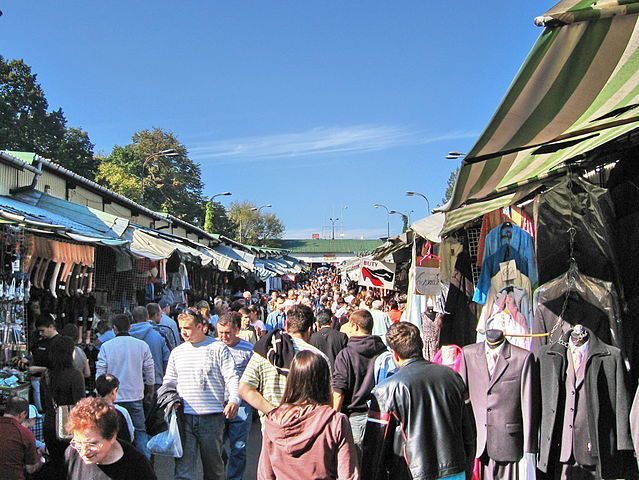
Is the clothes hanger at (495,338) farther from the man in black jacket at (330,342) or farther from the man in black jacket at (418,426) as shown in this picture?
the man in black jacket at (330,342)

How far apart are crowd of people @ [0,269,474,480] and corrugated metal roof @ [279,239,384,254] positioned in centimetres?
10010

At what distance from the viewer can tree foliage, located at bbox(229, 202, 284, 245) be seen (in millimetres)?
90625

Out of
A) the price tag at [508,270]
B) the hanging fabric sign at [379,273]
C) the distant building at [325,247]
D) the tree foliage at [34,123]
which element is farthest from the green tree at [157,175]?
the price tag at [508,270]

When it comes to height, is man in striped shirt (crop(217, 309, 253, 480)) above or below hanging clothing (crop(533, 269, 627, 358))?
below

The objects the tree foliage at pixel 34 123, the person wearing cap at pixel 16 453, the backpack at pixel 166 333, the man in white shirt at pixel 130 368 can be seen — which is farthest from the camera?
the tree foliage at pixel 34 123

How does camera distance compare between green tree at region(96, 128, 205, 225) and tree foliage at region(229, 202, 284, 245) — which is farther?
tree foliage at region(229, 202, 284, 245)

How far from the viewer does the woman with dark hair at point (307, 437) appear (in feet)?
12.0

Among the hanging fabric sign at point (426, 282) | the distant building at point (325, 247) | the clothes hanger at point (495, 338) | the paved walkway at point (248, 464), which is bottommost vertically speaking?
the paved walkway at point (248, 464)

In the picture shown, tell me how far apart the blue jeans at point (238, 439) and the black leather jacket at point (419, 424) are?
8.45 feet

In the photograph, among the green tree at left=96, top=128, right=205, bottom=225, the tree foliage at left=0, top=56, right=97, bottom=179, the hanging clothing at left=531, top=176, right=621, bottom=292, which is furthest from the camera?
the green tree at left=96, top=128, right=205, bottom=225

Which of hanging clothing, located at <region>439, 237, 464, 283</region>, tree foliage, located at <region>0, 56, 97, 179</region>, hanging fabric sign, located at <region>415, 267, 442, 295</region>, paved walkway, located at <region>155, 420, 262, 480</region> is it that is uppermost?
tree foliage, located at <region>0, 56, 97, 179</region>

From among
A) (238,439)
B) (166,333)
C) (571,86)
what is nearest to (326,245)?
(166,333)

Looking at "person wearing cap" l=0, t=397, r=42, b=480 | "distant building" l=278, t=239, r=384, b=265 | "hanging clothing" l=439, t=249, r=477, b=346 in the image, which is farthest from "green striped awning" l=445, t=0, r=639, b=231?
"distant building" l=278, t=239, r=384, b=265

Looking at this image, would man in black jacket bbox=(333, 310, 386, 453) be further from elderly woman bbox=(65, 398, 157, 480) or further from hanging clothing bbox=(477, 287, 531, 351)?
elderly woman bbox=(65, 398, 157, 480)
